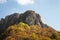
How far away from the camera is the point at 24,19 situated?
15012 cm

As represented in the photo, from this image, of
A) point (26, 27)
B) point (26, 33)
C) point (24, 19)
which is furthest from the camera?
point (24, 19)

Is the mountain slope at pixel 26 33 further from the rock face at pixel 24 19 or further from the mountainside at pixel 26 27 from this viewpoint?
the rock face at pixel 24 19

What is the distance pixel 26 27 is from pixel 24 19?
672 inches

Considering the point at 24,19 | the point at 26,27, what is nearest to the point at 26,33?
the point at 26,27

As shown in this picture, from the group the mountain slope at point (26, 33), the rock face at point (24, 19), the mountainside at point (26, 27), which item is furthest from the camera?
the rock face at point (24, 19)

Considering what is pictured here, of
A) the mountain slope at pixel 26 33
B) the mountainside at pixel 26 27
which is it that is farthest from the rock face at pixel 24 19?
the mountain slope at pixel 26 33

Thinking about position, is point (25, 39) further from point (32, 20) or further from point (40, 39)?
point (32, 20)

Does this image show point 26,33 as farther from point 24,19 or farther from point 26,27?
point 24,19

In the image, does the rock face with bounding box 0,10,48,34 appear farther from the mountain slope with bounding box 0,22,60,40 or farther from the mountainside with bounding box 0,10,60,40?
the mountain slope with bounding box 0,22,60,40

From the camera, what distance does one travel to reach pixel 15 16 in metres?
164

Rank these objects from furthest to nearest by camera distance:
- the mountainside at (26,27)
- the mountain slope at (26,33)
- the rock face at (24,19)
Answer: the rock face at (24,19) < the mountainside at (26,27) < the mountain slope at (26,33)

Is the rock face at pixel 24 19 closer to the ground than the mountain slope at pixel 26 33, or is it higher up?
higher up

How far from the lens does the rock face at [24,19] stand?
148625 millimetres

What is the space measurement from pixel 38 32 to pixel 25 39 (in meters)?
32.4
